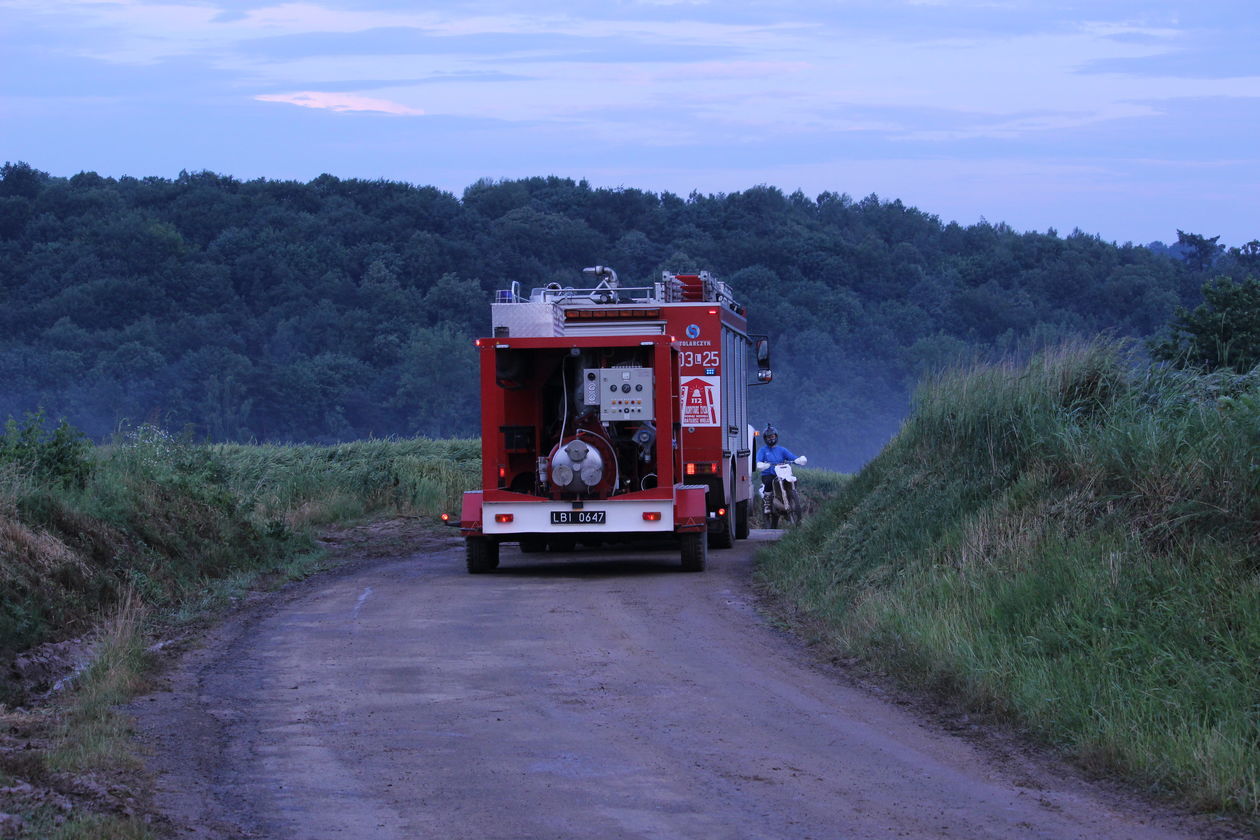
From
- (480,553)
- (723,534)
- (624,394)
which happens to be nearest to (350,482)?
(723,534)

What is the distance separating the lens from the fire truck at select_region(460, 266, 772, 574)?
17188 millimetres

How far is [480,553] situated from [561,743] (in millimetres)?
9652

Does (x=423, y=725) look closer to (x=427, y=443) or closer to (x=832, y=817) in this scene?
(x=832, y=817)

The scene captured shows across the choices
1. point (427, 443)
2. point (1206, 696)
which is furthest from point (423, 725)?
point (427, 443)

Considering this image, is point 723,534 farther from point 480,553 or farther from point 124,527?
point 124,527

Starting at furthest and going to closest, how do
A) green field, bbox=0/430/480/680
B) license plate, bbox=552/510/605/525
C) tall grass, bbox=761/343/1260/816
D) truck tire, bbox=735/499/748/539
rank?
truck tire, bbox=735/499/748/539 → license plate, bbox=552/510/605/525 → green field, bbox=0/430/480/680 → tall grass, bbox=761/343/1260/816

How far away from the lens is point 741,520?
23.3 meters

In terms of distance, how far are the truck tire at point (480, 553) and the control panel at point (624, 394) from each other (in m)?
2.05

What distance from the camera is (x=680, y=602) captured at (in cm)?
1468

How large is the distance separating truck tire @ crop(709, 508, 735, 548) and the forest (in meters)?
41.6

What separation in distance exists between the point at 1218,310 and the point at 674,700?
1876cm

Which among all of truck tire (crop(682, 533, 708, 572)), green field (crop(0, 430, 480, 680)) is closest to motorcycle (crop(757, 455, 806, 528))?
green field (crop(0, 430, 480, 680))

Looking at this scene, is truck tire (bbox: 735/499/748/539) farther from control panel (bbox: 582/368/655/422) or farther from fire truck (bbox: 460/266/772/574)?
control panel (bbox: 582/368/655/422)

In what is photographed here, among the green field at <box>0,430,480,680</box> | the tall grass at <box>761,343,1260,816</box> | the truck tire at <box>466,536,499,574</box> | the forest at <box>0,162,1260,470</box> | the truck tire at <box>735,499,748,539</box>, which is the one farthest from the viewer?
the forest at <box>0,162,1260,470</box>
